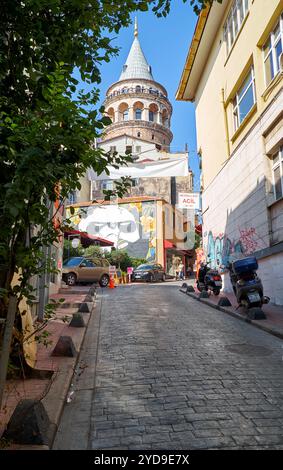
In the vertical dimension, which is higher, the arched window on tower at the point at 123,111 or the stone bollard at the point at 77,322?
the arched window on tower at the point at 123,111

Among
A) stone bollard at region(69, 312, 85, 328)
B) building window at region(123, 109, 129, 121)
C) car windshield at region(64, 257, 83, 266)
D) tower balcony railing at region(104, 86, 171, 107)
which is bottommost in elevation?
stone bollard at region(69, 312, 85, 328)

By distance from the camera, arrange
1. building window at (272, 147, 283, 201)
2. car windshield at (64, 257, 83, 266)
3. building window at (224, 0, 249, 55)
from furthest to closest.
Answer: car windshield at (64, 257, 83, 266) → building window at (224, 0, 249, 55) → building window at (272, 147, 283, 201)

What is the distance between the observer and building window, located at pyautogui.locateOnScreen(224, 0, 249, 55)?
15.6 m

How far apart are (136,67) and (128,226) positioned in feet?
123

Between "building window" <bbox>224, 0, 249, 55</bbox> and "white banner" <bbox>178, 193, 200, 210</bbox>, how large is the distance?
11.7 meters

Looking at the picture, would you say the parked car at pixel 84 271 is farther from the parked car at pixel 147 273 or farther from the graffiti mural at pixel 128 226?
the graffiti mural at pixel 128 226

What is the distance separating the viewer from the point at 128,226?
135ft

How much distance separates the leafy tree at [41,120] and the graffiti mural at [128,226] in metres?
36.1

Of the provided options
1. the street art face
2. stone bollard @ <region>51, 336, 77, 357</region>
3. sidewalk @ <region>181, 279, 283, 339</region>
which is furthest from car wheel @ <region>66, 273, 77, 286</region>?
the street art face

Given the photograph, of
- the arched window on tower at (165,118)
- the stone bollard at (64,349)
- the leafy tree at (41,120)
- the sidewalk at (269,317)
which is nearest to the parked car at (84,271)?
the sidewalk at (269,317)

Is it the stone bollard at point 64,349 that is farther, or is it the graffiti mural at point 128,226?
the graffiti mural at point 128,226

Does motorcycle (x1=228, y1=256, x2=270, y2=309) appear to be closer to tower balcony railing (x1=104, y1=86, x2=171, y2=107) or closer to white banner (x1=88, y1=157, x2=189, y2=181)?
white banner (x1=88, y1=157, x2=189, y2=181)

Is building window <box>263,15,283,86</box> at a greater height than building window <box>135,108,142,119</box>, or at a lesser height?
lesser

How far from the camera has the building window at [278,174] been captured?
12.0 m
